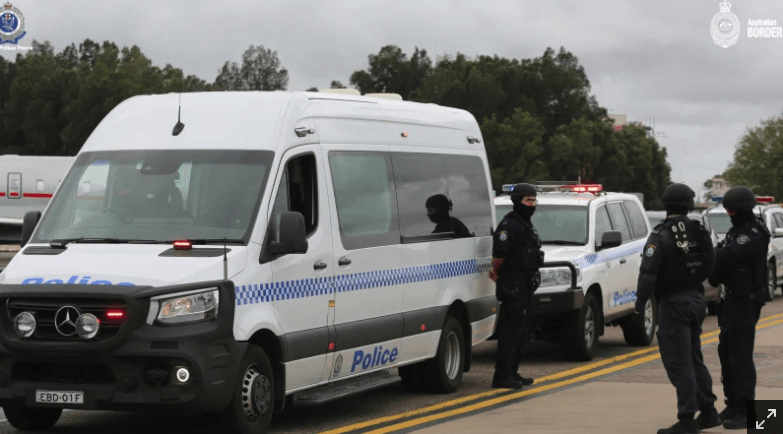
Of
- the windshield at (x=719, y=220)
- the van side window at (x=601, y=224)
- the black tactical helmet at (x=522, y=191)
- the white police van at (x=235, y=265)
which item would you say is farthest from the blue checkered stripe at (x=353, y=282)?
the windshield at (x=719, y=220)

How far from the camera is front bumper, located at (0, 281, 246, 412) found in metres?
8.70

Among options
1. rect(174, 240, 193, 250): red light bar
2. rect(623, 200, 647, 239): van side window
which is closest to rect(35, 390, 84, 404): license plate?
rect(174, 240, 193, 250): red light bar

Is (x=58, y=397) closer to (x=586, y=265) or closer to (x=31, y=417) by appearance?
(x=31, y=417)

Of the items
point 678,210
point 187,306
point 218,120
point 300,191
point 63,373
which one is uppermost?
point 218,120

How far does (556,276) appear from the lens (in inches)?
595

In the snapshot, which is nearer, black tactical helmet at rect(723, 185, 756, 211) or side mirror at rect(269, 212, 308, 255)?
side mirror at rect(269, 212, 308, 255)

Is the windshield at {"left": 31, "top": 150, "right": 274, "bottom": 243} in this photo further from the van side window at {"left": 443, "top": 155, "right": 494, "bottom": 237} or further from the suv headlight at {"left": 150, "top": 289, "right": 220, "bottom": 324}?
the van side window at {"left": 443, "top": 155, "right": 494, "bottom": 237}

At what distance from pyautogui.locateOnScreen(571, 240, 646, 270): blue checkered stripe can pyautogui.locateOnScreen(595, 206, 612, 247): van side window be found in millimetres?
193

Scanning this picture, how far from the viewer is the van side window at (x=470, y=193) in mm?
12914

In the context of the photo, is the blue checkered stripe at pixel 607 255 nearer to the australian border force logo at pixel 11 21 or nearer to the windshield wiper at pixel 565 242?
the windshield wiper at pixel 565 242

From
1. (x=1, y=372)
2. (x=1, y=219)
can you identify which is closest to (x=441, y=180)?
(x=1, y=372)

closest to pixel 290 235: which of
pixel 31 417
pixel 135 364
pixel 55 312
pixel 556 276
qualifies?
pixel 135 364

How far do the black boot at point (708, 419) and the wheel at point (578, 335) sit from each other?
5.20 m

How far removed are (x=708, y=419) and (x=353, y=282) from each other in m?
2.93
